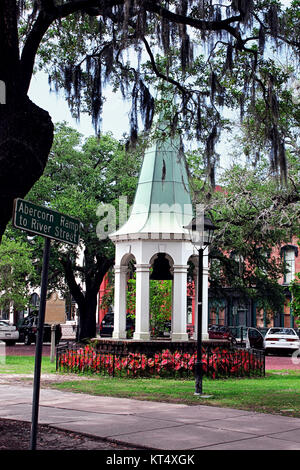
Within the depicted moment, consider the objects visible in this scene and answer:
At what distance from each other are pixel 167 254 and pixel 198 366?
20.6 ft

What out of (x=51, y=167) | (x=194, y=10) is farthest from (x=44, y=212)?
(x=51, y=167)

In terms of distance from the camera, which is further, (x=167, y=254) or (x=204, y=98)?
(x=167, y=254)

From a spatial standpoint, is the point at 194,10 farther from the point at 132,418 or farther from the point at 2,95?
the point at 132,418

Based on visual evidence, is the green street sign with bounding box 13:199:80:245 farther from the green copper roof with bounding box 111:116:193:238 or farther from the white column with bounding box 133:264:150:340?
the green copper roof with bounding box 111:116:193:238

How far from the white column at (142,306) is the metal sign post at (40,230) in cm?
1138

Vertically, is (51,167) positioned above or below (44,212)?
above

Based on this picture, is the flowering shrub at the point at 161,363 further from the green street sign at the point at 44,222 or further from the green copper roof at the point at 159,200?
the green street sign at the point at 44,222

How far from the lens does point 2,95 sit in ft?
26.0

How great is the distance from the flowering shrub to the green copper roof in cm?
389

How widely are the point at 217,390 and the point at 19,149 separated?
805 centimetres

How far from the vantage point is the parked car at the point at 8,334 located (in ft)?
113

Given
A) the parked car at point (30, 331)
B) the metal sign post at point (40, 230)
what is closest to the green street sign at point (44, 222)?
the metal sign post at point (40, 230)

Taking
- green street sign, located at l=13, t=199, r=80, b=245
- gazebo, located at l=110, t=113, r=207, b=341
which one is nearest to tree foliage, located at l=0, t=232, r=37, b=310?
gazebo, located at l=110, t=113, r=207, b=341

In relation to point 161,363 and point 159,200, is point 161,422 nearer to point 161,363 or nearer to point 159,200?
point 161,363
